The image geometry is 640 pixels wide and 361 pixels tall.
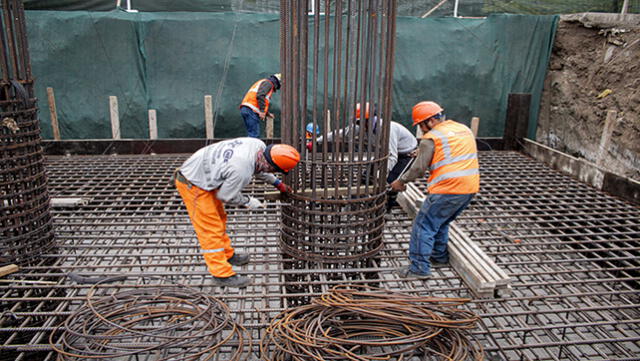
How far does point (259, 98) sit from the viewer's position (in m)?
7.81

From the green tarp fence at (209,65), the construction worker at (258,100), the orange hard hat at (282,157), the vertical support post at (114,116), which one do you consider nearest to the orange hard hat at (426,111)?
the orange hard hat at (282,157)

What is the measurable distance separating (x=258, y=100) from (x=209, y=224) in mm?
4250

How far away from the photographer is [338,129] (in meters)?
3.93

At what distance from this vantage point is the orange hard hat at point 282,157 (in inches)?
144

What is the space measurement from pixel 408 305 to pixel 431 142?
4.42 ft

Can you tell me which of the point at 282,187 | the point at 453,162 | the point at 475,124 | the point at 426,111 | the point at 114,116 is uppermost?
the point at 426,111

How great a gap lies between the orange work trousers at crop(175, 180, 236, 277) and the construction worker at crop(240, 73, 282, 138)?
407 cm

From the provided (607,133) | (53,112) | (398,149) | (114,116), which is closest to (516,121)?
(607,133)

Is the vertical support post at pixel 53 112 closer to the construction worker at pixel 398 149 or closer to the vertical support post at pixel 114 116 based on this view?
the vertical support post at pixel 114 116

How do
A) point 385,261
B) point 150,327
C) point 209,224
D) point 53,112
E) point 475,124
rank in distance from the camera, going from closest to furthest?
point 150,327, point 209,224, point 385,261, point 53,112, point 475,124

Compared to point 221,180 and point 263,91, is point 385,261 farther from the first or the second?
point 263,91

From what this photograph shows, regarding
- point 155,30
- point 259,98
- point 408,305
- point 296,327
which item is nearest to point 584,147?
point 259,98

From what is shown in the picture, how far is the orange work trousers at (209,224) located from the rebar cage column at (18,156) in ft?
5.04

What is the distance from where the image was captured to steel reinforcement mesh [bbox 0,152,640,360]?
382 cm
